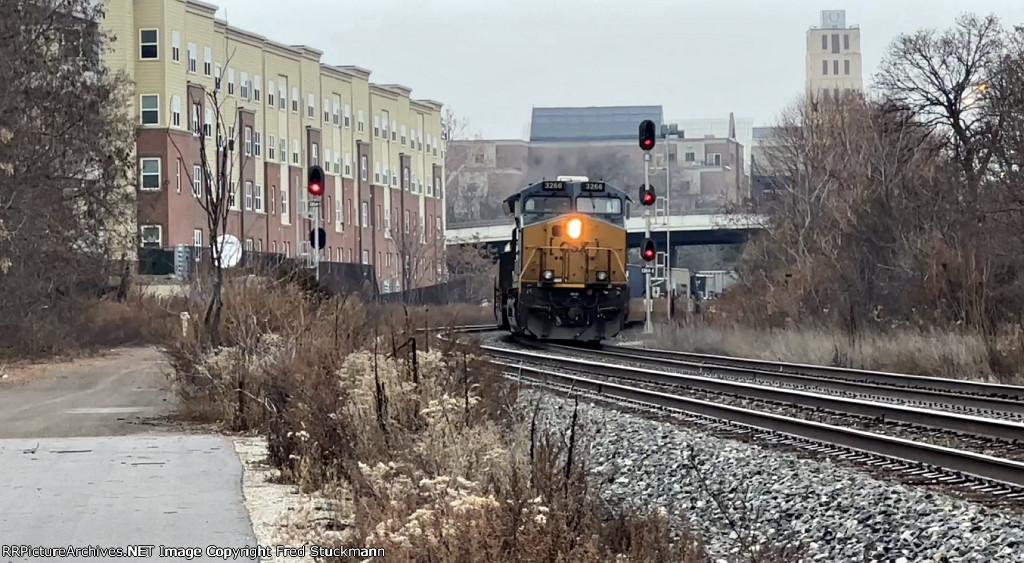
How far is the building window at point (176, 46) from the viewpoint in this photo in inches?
2648

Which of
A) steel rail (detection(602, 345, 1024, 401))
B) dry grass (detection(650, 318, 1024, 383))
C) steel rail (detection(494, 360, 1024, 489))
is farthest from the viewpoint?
dry grass (detection(650, 318, 1024, 383))

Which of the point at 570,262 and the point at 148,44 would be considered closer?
the point at 570,262

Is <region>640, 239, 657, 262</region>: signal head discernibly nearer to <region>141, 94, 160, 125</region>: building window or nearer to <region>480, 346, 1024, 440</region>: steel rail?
<region>480, 346, 1024, 440</region>: steel rail

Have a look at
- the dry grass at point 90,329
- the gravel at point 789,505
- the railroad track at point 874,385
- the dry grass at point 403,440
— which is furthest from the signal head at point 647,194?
the gravel at point 789,505

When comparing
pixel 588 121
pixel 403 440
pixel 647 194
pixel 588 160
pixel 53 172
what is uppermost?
pixel 588 121

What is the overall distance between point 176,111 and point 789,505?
5963cm

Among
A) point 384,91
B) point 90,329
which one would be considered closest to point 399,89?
point 384,91

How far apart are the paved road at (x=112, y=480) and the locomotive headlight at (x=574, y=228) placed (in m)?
16.1

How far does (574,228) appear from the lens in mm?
36000

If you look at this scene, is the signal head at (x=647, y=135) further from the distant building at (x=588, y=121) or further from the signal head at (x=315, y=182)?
the distant building at (x=588, y=121)

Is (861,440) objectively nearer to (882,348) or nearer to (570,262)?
(882,348)

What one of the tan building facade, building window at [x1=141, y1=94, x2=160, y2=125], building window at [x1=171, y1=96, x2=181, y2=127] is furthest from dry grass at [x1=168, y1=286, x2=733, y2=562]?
building window at [x1=141, y1=94, x2=160, y2=125]

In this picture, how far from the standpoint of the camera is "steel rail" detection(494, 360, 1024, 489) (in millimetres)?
11562

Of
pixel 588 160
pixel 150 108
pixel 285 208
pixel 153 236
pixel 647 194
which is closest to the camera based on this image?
pixel 647 194
